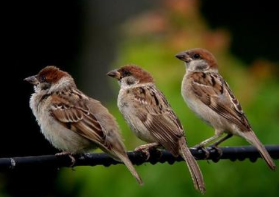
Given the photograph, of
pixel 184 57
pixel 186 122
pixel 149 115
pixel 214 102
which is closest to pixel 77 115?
pixel 149 115

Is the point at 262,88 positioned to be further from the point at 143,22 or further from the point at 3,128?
the point at 3,128

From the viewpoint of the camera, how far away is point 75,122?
7.87 meters

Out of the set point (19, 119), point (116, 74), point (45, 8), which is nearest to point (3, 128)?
point (19, 119)

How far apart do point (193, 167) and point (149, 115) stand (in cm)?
71

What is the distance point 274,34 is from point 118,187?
4.46 m

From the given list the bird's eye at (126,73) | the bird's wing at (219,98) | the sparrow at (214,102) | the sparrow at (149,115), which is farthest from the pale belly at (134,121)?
the bird's wing at (219,98)

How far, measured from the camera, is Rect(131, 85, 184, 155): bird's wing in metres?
8.12

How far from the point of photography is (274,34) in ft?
46.3

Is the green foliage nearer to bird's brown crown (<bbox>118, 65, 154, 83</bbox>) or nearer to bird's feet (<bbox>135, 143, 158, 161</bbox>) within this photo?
bird's brown crown (<bbox>118, 65, 154, 83</bbox>)

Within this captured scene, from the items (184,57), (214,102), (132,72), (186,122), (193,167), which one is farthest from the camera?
(186,122)

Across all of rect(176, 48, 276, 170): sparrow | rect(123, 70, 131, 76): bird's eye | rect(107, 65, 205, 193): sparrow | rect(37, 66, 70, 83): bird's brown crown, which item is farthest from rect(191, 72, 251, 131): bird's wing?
rect(37, 66, 70, 83): bird's brown crown

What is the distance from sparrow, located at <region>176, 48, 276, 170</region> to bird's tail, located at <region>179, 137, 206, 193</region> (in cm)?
89

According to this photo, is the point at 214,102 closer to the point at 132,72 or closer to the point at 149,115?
the point at 132,72

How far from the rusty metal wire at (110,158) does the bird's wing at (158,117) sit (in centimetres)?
14
